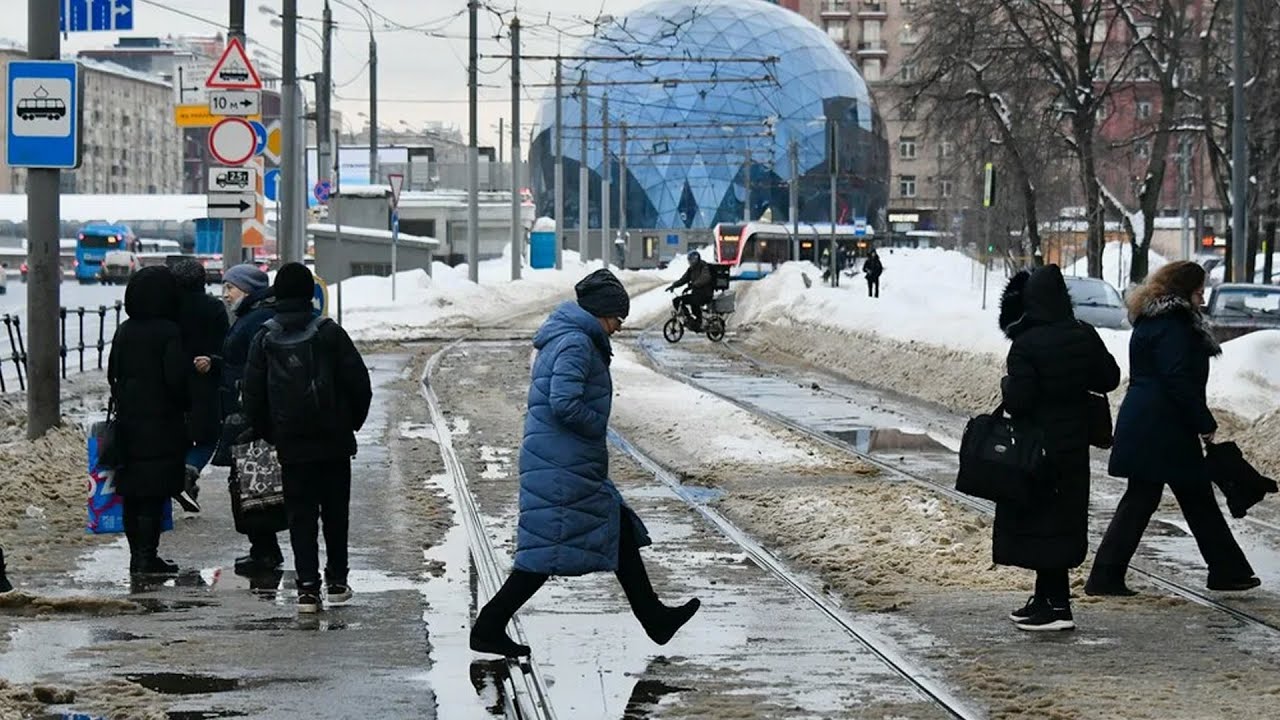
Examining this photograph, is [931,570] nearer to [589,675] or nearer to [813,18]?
[589,675]

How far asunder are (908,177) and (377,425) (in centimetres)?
15656

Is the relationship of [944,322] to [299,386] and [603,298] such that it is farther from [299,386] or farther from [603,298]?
[603,298]

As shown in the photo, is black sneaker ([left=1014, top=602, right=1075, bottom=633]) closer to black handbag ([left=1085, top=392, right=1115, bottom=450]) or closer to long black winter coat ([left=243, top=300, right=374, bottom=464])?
black handbag ([left=1085, top=392, right=1115, bottom=450])

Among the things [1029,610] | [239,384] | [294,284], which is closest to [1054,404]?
[1029,610]

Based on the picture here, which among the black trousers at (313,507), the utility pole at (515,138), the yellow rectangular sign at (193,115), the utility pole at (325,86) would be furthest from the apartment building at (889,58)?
the black trousers at (313,507)

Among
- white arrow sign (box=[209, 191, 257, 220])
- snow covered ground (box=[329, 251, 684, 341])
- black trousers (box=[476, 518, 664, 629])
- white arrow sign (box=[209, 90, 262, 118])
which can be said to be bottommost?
snow covered ground (box=[329, 251, 684, 341])

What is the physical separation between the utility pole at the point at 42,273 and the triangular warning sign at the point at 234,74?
20.2 feet

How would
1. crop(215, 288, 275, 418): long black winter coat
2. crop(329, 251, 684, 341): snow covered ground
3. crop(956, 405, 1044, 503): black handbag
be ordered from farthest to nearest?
crop(329, 251, 684, 341): snow covered ground, crop(215, 288, 275, 418): long black winter coat, crop(956, 405, 1044, 503): black handbag

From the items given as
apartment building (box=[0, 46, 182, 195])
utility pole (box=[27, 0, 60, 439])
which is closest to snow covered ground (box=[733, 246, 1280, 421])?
utility pole (box=[27, 0, 60, 439])

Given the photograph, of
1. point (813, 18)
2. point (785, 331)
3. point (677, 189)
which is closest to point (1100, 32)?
point (677, 189)

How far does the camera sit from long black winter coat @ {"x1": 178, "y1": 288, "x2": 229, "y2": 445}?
12.7 m

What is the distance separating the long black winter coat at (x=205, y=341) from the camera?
12719 millimetres

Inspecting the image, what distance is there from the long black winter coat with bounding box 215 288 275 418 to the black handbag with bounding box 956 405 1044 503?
419 centimetres

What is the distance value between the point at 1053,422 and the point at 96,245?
9388 centimetres
